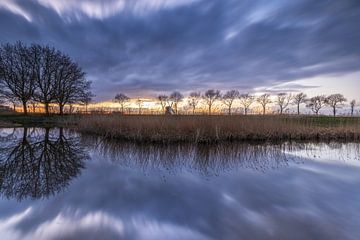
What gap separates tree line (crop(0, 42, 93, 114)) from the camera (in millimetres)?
21250

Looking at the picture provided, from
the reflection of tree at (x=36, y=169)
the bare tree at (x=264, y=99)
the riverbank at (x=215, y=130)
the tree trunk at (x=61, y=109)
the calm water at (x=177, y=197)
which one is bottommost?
the calm water at (x=177, y=197)

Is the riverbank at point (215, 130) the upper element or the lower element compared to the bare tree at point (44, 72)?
lower

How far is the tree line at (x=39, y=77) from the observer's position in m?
21.2

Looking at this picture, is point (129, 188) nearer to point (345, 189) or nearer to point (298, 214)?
point (298, 214)

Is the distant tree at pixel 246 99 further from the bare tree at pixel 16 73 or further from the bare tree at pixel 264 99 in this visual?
the bare tree at pixel 16 73

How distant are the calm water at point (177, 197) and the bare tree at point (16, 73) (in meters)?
20.1

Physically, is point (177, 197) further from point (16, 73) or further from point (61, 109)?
point (61, 109)

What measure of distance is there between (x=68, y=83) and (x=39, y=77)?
2955 millimetres

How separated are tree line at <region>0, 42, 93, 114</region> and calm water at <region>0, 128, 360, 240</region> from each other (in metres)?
20.2

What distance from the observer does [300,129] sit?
1048 centimetres

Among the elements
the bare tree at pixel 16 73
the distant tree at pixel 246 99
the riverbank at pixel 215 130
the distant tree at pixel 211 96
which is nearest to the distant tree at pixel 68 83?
the bare tree at pixel 16 73

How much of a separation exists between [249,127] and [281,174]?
5149 millimetres

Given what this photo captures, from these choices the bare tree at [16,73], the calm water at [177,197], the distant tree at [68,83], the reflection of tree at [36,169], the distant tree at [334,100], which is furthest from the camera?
the distant tree at [334,100]

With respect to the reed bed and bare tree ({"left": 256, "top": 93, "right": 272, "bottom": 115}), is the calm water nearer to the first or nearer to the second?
the reed bed
